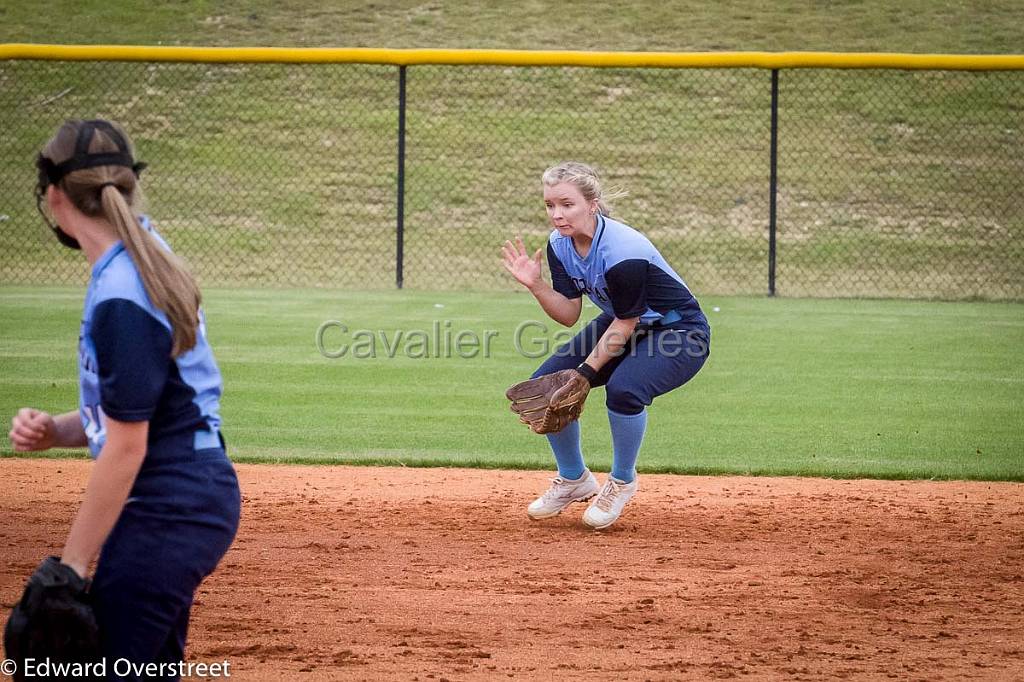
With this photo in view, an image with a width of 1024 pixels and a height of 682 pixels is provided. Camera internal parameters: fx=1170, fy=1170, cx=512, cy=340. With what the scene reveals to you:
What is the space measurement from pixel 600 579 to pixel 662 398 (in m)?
4.54

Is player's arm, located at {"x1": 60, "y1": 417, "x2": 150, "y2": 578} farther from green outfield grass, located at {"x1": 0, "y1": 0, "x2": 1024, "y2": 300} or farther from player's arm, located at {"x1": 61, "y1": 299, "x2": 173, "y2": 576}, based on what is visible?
green outfield grass, located at {"x1": 0, "y1": 0, "x2": 1024, "y2": 300}

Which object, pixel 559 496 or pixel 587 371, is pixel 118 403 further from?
pixel 559 496

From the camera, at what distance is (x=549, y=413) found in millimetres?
5406

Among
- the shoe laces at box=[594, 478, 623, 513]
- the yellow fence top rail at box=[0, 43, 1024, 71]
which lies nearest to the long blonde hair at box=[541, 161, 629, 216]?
the shoe laces at box=[594, 478, 623, 513]

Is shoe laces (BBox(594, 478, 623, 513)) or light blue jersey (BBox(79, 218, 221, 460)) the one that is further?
shoe laces (BBox(594, 478, 623, 513))

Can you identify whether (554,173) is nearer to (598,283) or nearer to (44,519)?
(598,283)

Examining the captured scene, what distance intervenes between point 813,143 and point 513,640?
724 inches

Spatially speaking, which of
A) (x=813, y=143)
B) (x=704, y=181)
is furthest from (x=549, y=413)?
(x=813, y=143)

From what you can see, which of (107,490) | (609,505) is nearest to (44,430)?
(107,490)

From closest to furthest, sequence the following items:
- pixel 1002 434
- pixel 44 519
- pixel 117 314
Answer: pixel 117 314, pixel 44 519, pixel 1002 434

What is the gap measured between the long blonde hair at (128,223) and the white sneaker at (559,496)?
11.7 ft

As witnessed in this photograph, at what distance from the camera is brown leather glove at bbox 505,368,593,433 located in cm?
541

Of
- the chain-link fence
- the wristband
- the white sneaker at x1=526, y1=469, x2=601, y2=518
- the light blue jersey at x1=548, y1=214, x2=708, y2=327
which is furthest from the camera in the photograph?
the chain-link fence

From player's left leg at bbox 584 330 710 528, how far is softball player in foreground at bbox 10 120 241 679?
120 inches
